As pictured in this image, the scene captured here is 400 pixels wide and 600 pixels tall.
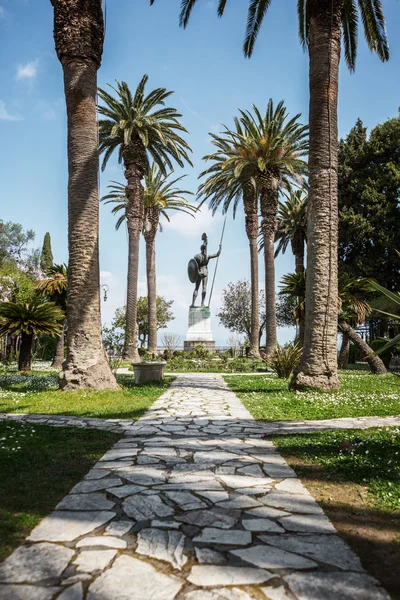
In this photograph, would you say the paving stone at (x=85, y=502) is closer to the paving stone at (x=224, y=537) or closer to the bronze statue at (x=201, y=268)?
the paving stone at (x=224, y=537)

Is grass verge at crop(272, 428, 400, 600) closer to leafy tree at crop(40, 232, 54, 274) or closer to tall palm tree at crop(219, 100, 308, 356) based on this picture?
tall palm tree at crop(219, 100, 308, 356)

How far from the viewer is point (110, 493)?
371 cm

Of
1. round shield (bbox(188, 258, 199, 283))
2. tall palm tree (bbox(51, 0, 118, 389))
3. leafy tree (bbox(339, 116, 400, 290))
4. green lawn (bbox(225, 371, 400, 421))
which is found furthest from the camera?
round shield (bbox(188, 258, 199, 283))

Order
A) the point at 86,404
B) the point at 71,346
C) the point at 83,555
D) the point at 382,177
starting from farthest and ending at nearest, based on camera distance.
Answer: the point at 382,177 → the point at 71,346 → the point at 86,404 → the point at 83,555

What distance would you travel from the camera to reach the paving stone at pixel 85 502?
340 centimetres

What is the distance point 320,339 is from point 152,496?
7.81 meters

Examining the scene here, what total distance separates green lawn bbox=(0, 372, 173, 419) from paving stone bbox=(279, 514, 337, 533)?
4795 millimetres

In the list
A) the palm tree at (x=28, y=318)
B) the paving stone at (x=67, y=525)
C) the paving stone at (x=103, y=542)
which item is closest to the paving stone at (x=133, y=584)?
the paving stone at (x=103, y=542)

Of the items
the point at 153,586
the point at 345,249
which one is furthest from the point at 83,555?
the point at 345,249

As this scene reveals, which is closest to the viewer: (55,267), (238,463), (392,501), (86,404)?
(392,501)

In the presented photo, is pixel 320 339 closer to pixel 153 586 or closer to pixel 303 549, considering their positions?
pixel 303 549

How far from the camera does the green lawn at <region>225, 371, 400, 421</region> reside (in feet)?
26.3

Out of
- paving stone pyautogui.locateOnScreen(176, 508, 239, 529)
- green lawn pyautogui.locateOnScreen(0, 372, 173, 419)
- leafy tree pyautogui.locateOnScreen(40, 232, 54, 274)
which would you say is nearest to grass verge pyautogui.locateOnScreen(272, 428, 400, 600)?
paving stone pyautogui.locateOnScreen(176, 508, 239, 529)

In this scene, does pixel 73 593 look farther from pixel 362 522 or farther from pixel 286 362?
pixel 286 362
